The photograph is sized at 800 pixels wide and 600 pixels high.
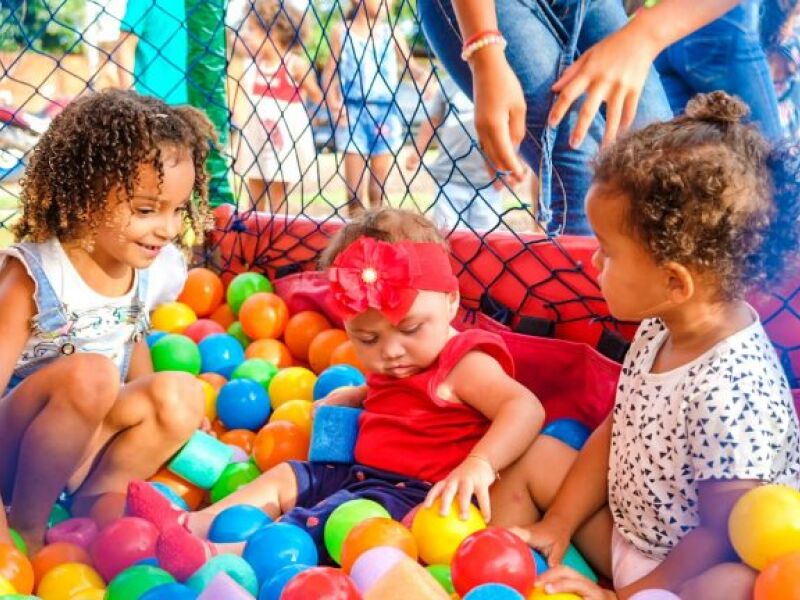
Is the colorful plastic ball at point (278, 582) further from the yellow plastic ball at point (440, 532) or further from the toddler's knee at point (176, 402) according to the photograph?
the toddler's knee at point (176, 402)

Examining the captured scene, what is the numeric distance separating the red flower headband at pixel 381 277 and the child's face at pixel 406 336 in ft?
0.07

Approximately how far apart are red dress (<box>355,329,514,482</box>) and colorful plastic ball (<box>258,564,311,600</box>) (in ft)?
1.19

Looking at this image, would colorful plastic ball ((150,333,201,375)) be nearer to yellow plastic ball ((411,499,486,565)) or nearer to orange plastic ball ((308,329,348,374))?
orange plastic ball ((308,329,348,374))

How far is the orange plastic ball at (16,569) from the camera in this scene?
52.3 inches

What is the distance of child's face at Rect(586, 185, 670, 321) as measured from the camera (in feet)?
4.25

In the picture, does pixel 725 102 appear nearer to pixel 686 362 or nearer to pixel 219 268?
pixel 686 362

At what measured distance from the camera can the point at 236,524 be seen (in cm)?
148

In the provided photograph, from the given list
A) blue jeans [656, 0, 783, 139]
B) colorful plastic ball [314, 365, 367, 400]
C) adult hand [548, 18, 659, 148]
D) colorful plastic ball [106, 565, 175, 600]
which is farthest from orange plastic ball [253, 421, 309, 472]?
blue jeans [656, 0, 783, 139]

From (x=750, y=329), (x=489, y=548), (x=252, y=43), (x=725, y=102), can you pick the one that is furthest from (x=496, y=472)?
(x=252, y=43)

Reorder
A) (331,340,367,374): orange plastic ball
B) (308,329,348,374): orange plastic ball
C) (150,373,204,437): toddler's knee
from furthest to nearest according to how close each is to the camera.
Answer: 1. (308,329,348,374): orange plastic ball
2. (331,340,367,374): orange plastic ball
3. (150,373,204,437): toddler's knee

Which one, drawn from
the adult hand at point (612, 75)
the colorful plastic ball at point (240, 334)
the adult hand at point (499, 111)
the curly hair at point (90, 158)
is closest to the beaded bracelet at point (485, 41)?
the adult hand at point (499, 111)

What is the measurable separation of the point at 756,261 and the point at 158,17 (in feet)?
7.02

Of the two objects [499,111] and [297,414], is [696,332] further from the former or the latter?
[297,414]

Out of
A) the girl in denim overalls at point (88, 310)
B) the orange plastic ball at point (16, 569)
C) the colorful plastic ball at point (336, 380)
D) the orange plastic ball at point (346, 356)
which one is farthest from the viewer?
the orange plastic ball at point (346, 356)
